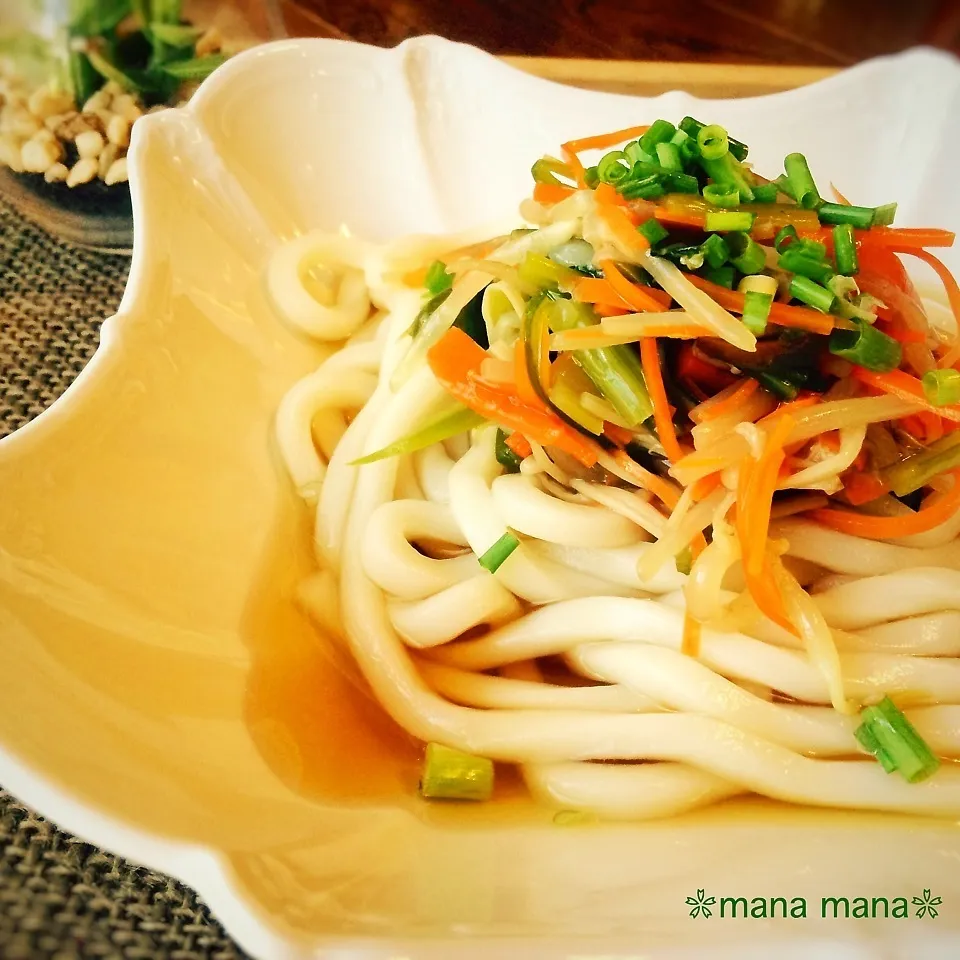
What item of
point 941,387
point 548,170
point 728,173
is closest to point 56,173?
point 548,170

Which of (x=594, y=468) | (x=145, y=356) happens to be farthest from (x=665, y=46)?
(x=145, y=356)

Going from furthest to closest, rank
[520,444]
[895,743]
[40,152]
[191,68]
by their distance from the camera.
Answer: [191,68] → [40,152] → [520,444] → [895,743]

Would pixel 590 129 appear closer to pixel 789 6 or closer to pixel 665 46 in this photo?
pixel 665 46

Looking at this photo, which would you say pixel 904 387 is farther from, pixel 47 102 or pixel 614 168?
pixel 47 102

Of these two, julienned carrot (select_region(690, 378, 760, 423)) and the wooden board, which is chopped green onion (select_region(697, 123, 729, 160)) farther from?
the wooden board

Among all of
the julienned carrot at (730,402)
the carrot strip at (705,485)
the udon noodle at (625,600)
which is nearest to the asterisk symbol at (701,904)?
the udon noodle at (625,600)

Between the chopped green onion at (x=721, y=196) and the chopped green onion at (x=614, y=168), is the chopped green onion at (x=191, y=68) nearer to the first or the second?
the chopped green onion at (x=614, y=168)
